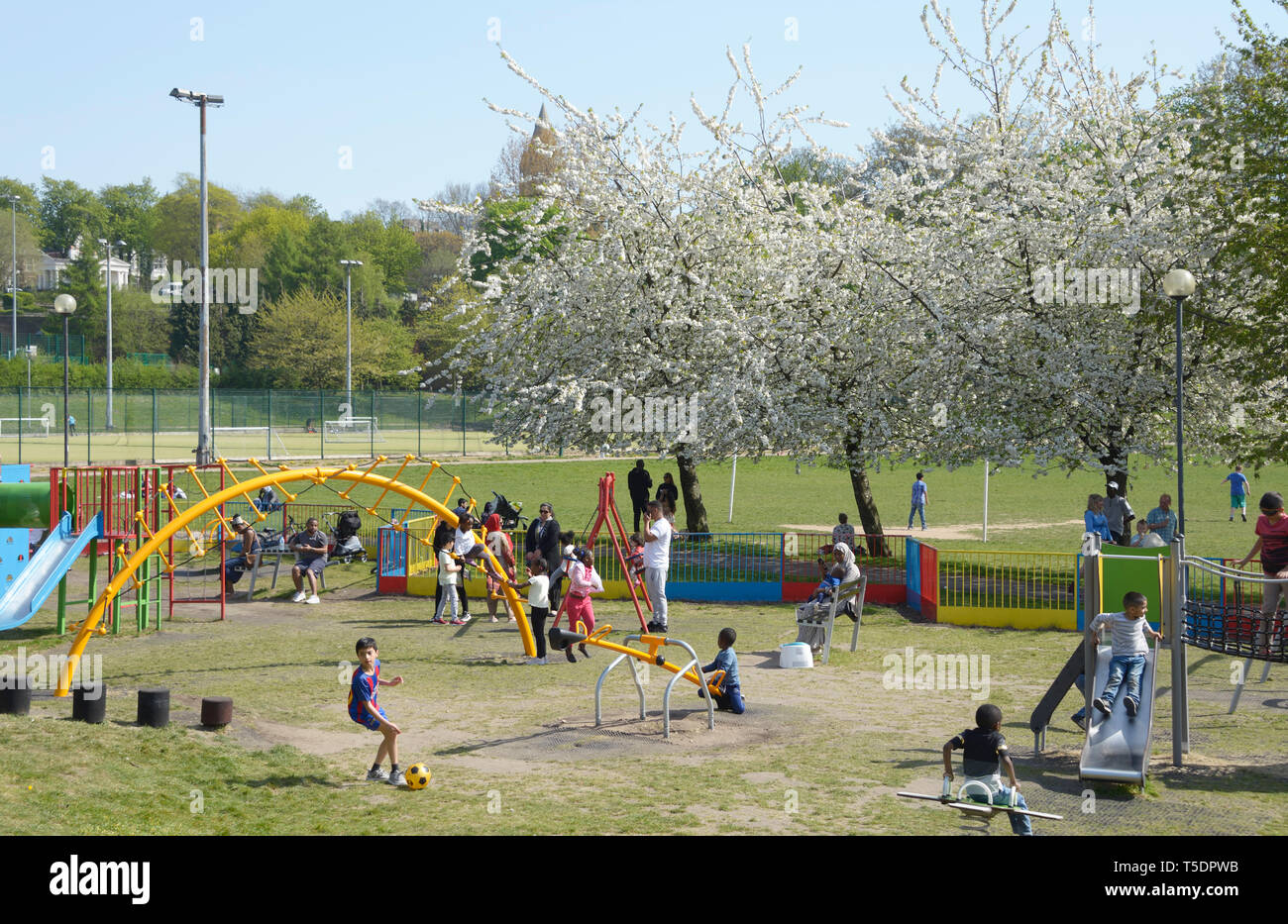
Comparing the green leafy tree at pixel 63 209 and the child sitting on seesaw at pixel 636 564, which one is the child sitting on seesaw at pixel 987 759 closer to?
the child sitting on seesaw at pixel 636 564

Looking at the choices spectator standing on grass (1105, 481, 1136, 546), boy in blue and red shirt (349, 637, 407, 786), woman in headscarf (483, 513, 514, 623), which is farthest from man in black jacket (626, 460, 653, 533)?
boy in blue and red shirt (349, 637, 407, 786)

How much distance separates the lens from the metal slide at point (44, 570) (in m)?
16.4

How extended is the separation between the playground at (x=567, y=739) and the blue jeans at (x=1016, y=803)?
0.19 m

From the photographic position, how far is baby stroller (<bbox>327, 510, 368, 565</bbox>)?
23.8 m

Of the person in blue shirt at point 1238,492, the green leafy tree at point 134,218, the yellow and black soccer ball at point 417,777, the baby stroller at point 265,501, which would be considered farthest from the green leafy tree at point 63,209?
the yellow and black soccer ball at point 417,777

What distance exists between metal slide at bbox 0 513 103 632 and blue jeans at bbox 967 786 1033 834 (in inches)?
512

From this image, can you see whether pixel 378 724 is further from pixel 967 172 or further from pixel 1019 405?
pixel 967 172

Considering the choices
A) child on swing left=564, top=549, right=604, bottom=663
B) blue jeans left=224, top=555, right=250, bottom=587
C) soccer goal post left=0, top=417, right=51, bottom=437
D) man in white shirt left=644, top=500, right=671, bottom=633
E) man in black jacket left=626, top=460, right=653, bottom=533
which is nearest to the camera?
child on swing left=564, top=549, right=604, bottom=663

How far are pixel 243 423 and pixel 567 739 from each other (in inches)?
2070

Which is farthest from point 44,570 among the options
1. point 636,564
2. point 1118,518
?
point 1118,518

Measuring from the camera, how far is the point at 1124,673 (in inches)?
441

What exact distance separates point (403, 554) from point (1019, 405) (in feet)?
40.3

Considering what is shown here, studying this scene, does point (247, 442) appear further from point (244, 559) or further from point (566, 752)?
point (566, 752)

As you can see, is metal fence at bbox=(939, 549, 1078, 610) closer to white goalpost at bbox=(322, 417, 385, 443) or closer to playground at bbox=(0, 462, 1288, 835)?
playground at bbox=(0, 462, 1288, 835)
